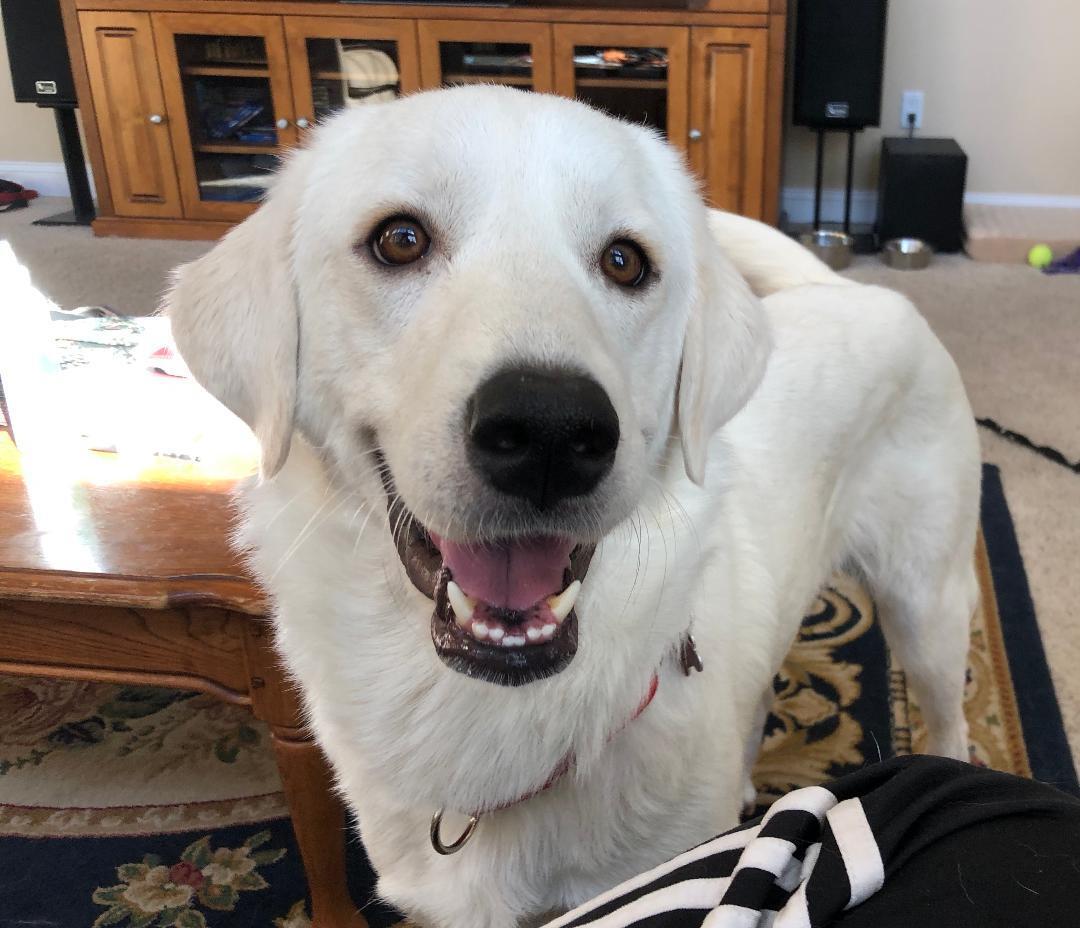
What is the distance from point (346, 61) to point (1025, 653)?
361 cm

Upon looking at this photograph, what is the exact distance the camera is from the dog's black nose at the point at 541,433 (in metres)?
0.68

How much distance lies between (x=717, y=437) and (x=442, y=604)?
434 mm

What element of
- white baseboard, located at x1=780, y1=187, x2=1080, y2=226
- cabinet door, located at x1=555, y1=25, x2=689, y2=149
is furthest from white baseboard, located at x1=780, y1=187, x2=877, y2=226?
cabinet door, located at x1=555, y1=25, x2=689, y2=149

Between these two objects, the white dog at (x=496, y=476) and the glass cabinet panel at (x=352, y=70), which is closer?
the white dog at (x=496, y=476)

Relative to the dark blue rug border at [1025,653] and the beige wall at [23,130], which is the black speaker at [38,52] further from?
the dark blue rug border at [1025,653]

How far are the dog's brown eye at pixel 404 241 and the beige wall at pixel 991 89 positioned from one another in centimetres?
390

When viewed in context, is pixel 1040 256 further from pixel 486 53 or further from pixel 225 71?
pixel 225 71

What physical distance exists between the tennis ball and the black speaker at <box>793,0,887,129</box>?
0.81 m

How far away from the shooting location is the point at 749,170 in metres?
4.00

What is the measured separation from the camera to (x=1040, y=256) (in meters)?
3.86

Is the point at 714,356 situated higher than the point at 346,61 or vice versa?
the point at 346,61

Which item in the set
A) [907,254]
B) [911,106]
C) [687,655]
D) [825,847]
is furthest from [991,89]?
[825,847]

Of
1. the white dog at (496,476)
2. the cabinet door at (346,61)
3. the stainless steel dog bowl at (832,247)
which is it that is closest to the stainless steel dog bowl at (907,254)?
the stainless steel dog bowl at (832,247)

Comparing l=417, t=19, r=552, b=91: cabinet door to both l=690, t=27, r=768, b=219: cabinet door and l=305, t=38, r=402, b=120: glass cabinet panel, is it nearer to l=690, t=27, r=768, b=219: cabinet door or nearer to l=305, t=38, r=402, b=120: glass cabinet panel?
l=305, t=38, r=402, b=120: glass cabinet panel
